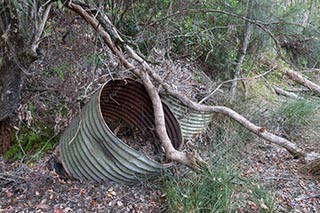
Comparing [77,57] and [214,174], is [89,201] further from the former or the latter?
[77,57]

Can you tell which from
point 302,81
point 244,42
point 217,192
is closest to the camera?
point 217,192

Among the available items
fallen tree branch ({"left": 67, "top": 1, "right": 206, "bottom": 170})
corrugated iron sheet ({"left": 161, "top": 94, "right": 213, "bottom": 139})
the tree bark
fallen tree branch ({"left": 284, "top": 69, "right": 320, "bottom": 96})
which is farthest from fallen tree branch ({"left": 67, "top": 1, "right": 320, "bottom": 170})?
fallen tree branch ({"left": 284, "top": 69, "right": 320, "bottom": 96})

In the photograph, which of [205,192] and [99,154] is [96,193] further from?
[205,192]

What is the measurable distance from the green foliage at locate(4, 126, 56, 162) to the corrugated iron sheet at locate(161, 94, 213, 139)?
3.20 feet

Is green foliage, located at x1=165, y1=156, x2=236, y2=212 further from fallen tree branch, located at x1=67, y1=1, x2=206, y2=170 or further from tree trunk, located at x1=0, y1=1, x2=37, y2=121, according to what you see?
tree trunk, located at x1=0, y1=1, x2=37, y2=121

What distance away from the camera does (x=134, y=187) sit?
2.01 meters

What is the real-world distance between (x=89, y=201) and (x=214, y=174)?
75 cm

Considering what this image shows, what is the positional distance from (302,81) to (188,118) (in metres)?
2.21

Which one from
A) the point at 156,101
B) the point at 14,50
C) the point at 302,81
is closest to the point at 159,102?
the point at 156,101

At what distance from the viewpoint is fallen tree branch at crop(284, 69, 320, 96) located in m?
3.89

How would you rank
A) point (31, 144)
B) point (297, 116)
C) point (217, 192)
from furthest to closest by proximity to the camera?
point (297, 116) → point (31, 144) → point (217, 192)

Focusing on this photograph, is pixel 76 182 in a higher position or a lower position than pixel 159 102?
lower

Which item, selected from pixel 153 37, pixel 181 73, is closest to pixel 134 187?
pixel 181 73

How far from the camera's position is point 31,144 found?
2457mm
